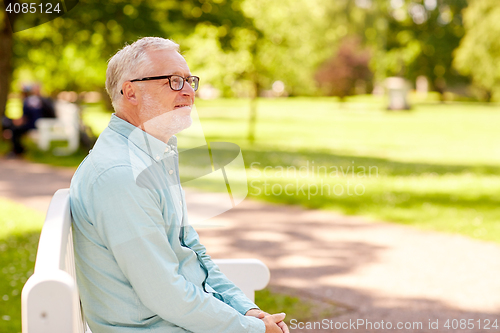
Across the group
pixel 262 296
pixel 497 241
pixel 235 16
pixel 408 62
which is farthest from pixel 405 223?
pixel 408 62

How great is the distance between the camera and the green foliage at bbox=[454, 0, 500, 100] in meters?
37.8

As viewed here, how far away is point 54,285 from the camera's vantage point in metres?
1.39

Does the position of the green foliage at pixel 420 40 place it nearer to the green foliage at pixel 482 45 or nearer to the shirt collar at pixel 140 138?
the green foliage at pixel 482 45

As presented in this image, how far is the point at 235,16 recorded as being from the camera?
14789mm

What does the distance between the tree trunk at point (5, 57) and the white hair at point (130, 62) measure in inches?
566

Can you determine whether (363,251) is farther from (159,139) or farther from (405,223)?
(159,139)

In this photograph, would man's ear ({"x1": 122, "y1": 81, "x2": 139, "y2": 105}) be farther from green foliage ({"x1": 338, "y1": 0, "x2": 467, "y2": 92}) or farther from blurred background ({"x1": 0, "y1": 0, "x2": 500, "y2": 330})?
green foliage ({"x1": 338, "y1": 0, "x2": 467, "y2": 92})

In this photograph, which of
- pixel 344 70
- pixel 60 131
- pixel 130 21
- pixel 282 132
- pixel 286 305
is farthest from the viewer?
pixel 344 70

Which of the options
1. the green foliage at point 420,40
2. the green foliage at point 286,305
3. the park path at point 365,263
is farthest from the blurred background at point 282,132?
the green foliage at point 420,40

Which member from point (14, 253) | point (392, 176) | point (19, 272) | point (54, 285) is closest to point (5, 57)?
point (392, 176)

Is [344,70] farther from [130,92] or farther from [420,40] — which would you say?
[130,92]

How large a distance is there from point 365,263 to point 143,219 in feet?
14.4

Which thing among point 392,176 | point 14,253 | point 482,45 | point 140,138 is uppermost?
point 482,45

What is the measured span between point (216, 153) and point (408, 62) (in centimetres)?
6523
